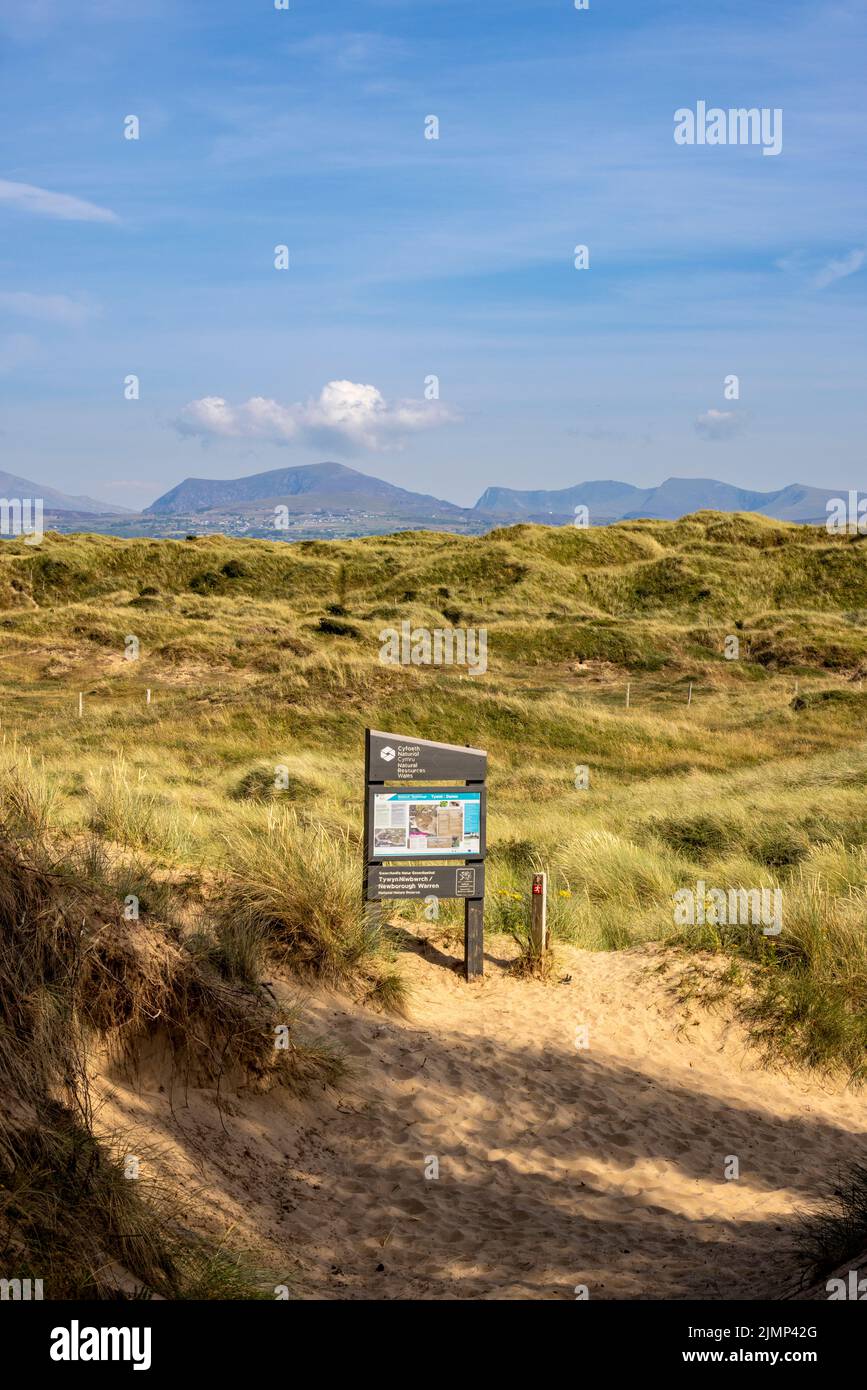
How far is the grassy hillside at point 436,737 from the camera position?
8.69 meters

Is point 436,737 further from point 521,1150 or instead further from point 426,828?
point 521,1150

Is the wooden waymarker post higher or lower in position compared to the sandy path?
higher

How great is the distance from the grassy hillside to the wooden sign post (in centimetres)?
41

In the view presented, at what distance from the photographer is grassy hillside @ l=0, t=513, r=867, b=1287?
869 cm

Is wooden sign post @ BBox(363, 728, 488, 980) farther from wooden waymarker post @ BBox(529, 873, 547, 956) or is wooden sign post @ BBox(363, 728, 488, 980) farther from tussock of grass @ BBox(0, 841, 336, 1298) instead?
tussock of grass @ BBox(0, 841, 336, 1298)

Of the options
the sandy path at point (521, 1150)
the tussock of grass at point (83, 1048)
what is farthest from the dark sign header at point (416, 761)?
the tussock of grass at point (83, 1048)

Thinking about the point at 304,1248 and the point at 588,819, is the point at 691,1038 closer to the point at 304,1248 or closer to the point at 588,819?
the point at 304,1248

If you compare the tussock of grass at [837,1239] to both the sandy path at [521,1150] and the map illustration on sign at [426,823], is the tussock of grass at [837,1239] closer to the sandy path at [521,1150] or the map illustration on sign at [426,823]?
the sandy path at [521,1150]

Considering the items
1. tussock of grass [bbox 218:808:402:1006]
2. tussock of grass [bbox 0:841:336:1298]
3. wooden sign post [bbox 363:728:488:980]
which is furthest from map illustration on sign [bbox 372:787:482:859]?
tussock of grass [bbox 0:841:336:1298]

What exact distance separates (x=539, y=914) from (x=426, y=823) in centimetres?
137

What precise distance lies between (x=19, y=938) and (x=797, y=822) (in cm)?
1243

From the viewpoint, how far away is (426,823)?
9633mm

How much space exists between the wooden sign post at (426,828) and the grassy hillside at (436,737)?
0.41 metres

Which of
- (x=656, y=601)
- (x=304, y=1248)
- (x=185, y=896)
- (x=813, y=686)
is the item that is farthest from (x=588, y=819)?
(x=656, y=601)
